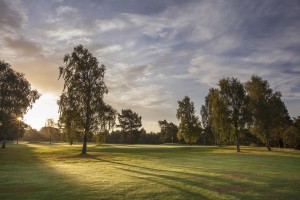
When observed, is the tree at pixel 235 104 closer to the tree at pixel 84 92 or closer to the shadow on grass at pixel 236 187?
the tree at pixel 84 92

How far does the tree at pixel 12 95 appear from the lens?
57.4 m

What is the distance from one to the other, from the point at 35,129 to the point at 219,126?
522ft

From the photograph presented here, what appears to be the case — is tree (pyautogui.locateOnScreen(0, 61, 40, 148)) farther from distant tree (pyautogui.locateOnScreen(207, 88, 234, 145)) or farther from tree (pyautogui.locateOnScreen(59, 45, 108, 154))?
distant tree (pyautogui.locateOnScreen(207, 88, 234, 145))

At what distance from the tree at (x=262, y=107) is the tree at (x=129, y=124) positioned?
73021 mm

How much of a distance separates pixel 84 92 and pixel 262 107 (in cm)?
4188

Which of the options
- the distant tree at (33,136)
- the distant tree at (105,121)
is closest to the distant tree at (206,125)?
the distant tree at (105,121)

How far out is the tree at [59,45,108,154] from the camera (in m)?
43.4

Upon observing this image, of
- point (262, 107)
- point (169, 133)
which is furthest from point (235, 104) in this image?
point (169, 133)

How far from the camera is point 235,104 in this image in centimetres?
5869

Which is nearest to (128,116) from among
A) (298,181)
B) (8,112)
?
(8,112)

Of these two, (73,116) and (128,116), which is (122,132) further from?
(73,116)

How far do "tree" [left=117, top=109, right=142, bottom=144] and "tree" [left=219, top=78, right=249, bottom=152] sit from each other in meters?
76.0

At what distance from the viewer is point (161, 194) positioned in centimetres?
1359

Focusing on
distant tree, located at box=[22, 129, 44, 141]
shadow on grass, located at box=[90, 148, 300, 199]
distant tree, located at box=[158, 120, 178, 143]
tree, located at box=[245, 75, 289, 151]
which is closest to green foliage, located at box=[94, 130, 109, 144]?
shadow on grass, located at box=[90, 148, 300, 199]
